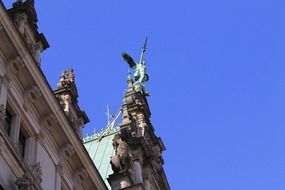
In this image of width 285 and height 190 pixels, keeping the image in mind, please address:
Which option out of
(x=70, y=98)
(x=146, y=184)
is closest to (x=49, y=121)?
(x=70, y=98)

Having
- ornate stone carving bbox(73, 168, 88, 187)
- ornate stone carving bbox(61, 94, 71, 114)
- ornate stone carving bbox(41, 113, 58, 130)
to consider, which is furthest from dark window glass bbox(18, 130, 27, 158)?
ornate stone carving bbox(61, 94, 71, 114)

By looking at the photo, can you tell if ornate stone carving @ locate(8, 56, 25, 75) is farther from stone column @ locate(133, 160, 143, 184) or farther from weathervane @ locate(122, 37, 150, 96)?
weathervane @ locate(122, 37, 150, 96)

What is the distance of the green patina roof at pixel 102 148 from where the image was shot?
1559 inches

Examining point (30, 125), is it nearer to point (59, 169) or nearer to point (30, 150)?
point (30, 150)

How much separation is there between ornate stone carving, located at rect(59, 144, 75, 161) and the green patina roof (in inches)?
482

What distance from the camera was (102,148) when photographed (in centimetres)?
4216

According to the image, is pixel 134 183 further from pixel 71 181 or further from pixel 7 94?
pixel 7 94

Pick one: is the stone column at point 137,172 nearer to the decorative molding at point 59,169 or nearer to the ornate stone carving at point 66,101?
the ornate stone carving at point 66,101

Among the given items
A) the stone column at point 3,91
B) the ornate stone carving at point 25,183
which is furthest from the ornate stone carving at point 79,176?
the ornate stone carving at point 25,183

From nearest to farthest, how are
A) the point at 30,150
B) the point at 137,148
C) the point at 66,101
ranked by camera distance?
the point at 30,150 < the point at 66,101 < the point at 137,148

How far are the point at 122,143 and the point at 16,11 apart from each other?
8360 millimetres

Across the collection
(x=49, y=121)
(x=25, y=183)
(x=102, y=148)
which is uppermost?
(x=102, y=148)

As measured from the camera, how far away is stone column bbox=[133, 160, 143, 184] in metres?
32.3

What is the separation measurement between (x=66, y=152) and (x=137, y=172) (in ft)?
23.4
